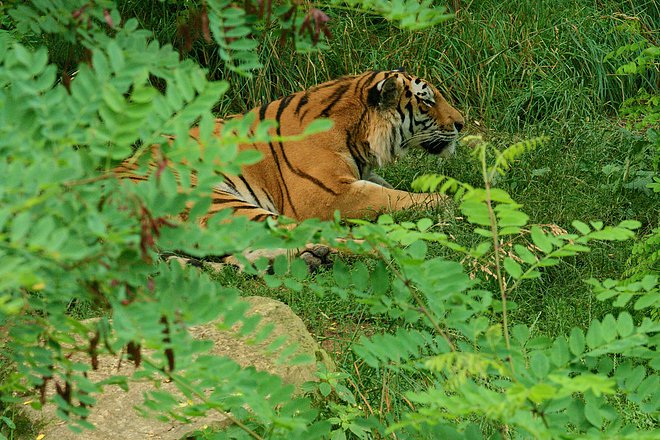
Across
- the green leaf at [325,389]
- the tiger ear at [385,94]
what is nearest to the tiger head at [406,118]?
the tiger ear at [385,94]

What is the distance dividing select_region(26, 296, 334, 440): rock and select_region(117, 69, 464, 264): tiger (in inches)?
75.7

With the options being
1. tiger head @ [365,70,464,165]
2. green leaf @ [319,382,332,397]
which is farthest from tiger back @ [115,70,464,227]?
green leaf @ [319,382,332,397]

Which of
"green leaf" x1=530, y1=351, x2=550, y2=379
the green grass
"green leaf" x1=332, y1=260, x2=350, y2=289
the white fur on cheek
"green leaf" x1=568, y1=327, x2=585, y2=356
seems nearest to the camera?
"green leaf" x1=530, y1=351, x2=550, y2=379

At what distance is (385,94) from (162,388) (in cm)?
316

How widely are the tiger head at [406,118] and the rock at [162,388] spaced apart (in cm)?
241

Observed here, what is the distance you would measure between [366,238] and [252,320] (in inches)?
12.6

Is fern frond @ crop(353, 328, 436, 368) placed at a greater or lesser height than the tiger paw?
greater

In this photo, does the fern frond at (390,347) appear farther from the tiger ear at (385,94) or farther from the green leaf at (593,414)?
the tiger ear at (385,94)

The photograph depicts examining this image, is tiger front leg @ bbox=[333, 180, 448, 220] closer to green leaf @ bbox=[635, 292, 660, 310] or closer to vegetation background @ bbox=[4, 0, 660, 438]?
vegetation background @ bbox=[4, 0, 660, 438]

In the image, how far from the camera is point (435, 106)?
21.5ft

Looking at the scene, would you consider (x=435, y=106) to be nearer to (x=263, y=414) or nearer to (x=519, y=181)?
(x=519, y=181)

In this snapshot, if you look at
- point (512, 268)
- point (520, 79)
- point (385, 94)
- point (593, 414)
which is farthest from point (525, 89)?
point (593, 414)

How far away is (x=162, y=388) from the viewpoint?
3740mm

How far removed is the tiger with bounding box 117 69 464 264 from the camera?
609cm
